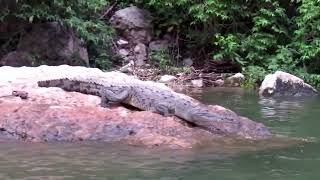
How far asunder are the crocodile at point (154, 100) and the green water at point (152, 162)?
72 cm

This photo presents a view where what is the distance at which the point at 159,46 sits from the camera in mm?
18766

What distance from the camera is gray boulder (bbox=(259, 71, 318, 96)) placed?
13648mm

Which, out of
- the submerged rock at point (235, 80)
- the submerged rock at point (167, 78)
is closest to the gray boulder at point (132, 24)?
the submerged rock at point (167, 78)

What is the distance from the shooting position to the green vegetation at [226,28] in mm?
15523

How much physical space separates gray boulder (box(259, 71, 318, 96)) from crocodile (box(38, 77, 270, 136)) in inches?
242

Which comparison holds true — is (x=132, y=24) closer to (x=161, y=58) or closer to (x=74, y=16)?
(x=161, y=58)

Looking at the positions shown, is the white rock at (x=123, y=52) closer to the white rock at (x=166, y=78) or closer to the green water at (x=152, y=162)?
the white rock at (x=166, y=78)

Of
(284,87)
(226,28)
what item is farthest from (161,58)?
(284,87)

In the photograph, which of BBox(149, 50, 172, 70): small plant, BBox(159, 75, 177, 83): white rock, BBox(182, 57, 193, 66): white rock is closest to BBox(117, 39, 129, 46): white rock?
BBox(149, 50, 172, 70): small plant

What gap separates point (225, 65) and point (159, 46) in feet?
7.81

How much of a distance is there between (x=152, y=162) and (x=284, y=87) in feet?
27.8

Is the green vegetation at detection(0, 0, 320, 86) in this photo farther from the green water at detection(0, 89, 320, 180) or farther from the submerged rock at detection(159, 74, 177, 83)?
the green water at detection(0, 89, 320, 180)

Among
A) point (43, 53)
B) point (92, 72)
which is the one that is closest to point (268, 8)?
point (43, 53)

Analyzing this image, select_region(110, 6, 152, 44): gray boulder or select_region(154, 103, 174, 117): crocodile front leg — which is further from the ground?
select_region(110, 6, 152, 44): gray boulder
